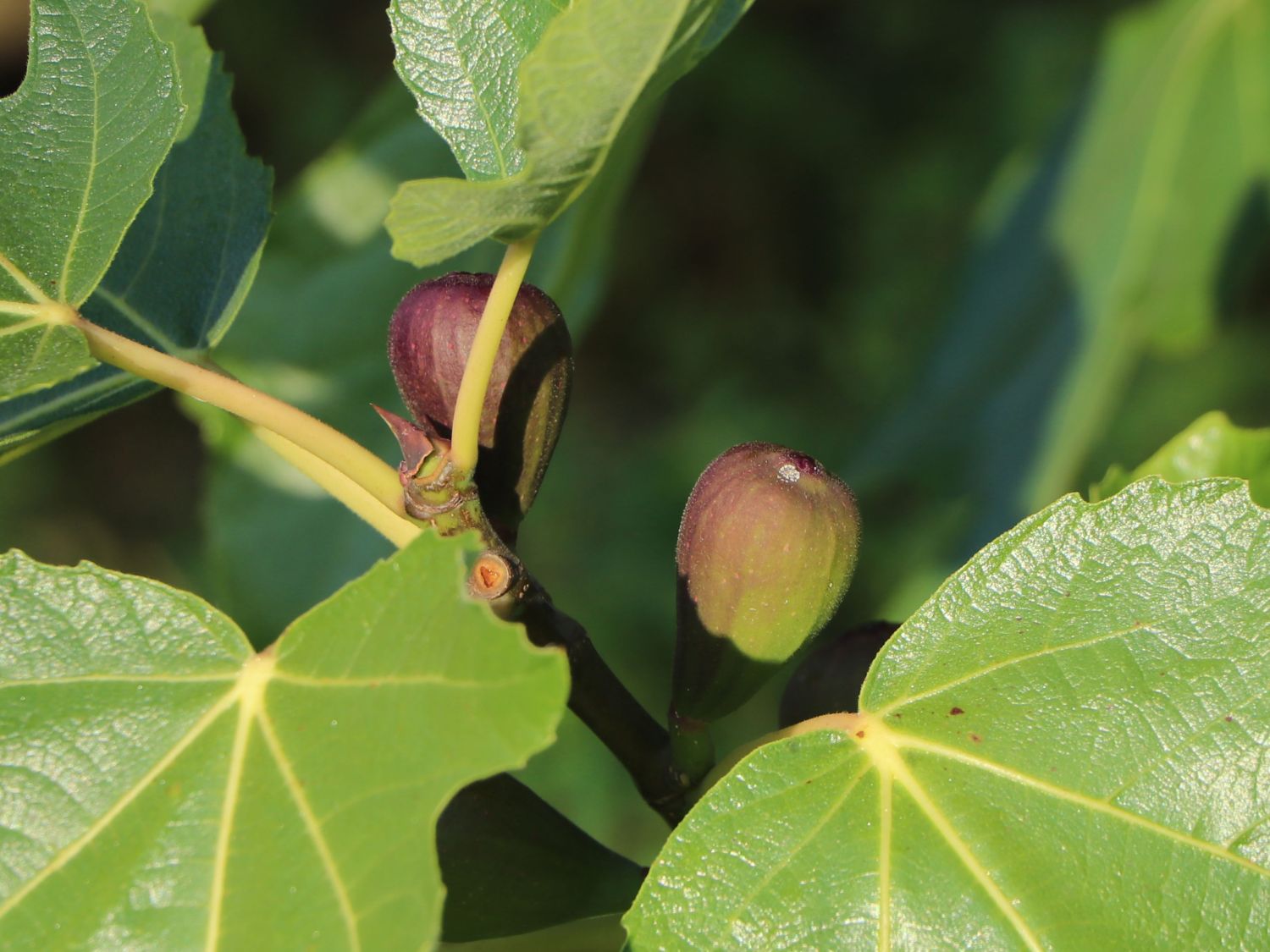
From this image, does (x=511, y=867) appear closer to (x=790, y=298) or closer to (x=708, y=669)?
(x=708, y=669)

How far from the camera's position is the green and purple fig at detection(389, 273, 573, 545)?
848 mm

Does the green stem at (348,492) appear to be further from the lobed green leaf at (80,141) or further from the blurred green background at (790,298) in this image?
the blurred green background at (790,298)

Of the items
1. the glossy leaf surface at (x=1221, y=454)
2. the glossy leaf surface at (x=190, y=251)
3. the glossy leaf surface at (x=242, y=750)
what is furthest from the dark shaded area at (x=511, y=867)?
the glossy leaf surface at (x=1221, y=454)

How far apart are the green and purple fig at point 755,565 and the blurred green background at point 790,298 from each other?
21.5 inches

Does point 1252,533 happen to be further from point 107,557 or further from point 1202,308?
point 107,557

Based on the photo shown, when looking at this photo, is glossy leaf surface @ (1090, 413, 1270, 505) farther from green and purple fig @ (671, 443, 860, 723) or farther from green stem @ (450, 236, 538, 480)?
green stem @ (450, 236, 538, 480)

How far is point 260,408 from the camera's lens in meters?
0.77

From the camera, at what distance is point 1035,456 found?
5.48 feet

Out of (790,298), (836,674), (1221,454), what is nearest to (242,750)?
(836,674)

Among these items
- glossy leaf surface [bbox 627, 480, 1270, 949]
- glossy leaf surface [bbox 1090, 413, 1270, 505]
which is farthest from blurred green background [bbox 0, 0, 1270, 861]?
glossy leaf surface [bbox 627, 480, 1270, 949]

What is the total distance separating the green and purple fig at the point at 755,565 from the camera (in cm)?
81

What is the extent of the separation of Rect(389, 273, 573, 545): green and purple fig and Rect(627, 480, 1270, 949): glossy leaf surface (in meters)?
0.23

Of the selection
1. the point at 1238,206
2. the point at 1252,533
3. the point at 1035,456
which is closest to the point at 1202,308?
the point at 1238,206

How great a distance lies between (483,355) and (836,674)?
0.34 meters
